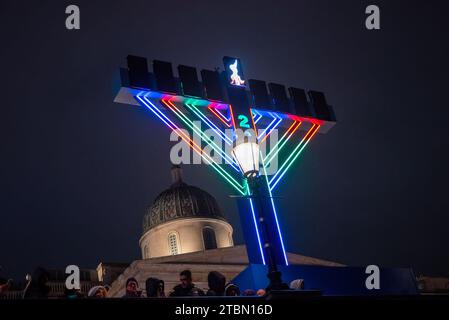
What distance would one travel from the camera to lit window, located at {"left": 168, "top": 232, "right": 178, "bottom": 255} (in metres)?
49.1

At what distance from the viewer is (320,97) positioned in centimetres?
1844

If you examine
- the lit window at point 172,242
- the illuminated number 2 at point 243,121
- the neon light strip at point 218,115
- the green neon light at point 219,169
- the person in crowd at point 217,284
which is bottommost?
the person in crowd at point 217,284

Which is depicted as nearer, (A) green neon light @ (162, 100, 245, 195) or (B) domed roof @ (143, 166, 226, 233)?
(A) green neon light @ (162, 100, 245, 195)

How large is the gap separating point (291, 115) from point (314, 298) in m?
11.6

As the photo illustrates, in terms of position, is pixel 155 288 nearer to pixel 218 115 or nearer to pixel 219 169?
pixel 219 169

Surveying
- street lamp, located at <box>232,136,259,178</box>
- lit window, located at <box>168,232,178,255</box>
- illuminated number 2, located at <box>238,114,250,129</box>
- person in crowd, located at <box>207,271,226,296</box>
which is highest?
lit window, located at <box>168,232,178,255</box>

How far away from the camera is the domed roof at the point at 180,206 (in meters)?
51.2

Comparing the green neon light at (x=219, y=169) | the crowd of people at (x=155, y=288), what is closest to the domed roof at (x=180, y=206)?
the green neon light at (x=219, y=169)

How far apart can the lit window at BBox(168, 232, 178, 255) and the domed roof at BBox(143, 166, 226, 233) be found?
143 cm

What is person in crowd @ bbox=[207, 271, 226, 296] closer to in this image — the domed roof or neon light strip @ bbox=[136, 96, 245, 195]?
neon light strip @ bbox=[136, 96, 245, 195]

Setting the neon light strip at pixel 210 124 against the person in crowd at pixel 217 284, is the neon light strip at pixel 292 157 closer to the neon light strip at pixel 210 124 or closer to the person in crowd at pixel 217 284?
the neon light strip at pixel 210 124
